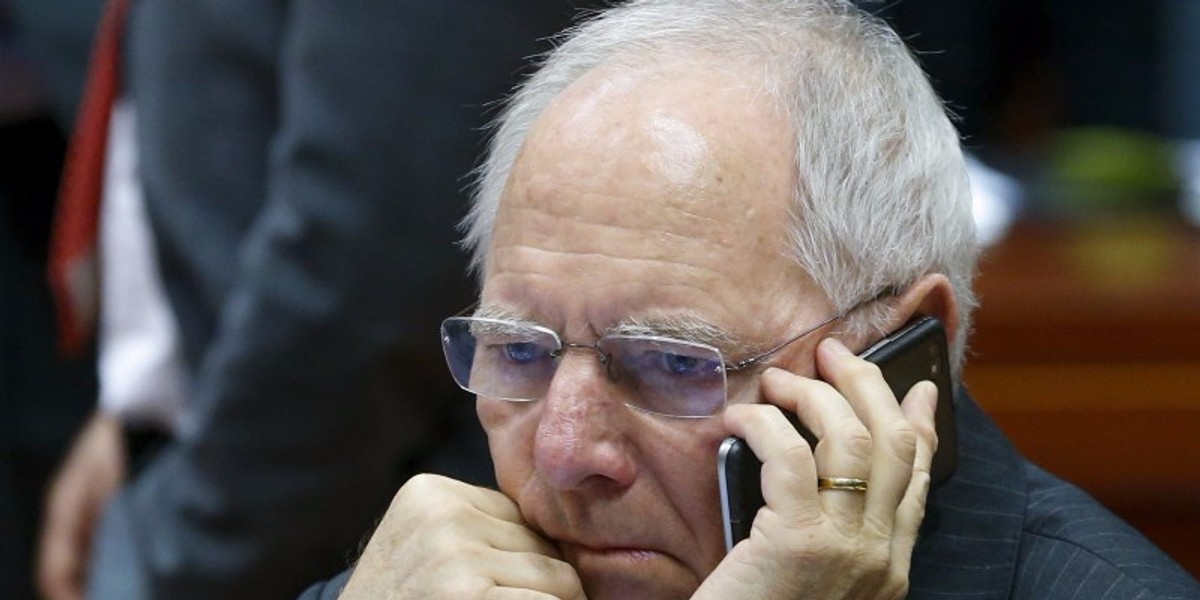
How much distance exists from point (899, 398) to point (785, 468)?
0.20 metres

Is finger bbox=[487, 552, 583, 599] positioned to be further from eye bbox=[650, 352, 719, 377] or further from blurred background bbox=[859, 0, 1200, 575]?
blurred background bbox=[859, 0, 1200, 575]

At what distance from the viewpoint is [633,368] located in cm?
207

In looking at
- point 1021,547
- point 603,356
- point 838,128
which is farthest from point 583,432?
point 1021,547

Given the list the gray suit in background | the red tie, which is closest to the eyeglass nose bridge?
the gray suit in background

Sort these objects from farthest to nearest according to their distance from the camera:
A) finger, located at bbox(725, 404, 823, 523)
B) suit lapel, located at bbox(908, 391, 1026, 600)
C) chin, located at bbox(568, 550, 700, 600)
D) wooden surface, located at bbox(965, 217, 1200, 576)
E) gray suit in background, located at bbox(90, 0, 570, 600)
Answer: wooden surface, located at bbox(965, 217, 1200, 576) → gray suit in background, located at bbox(90, 0, 570, 600) → suit lapel, located at bbox(908, 391, 1026, 600) → chin, located at bbox(568, 550, 700, 600) → finger, located at bbox(725, 404, 823, 523)

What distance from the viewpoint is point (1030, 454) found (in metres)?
4.01

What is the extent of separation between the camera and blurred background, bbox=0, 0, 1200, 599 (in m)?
3.98

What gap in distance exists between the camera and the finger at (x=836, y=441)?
200 cm

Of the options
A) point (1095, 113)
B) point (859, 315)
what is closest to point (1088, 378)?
point (1095, 113)

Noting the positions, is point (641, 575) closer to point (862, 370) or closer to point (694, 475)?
point (694, 475)

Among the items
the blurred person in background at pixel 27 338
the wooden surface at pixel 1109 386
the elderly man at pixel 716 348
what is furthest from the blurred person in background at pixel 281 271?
the wooden surface at pixel 1109 386

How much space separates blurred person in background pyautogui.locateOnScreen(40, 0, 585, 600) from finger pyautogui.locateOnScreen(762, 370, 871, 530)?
3.39ft

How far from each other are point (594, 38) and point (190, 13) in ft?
3.91

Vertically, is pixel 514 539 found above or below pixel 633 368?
below
